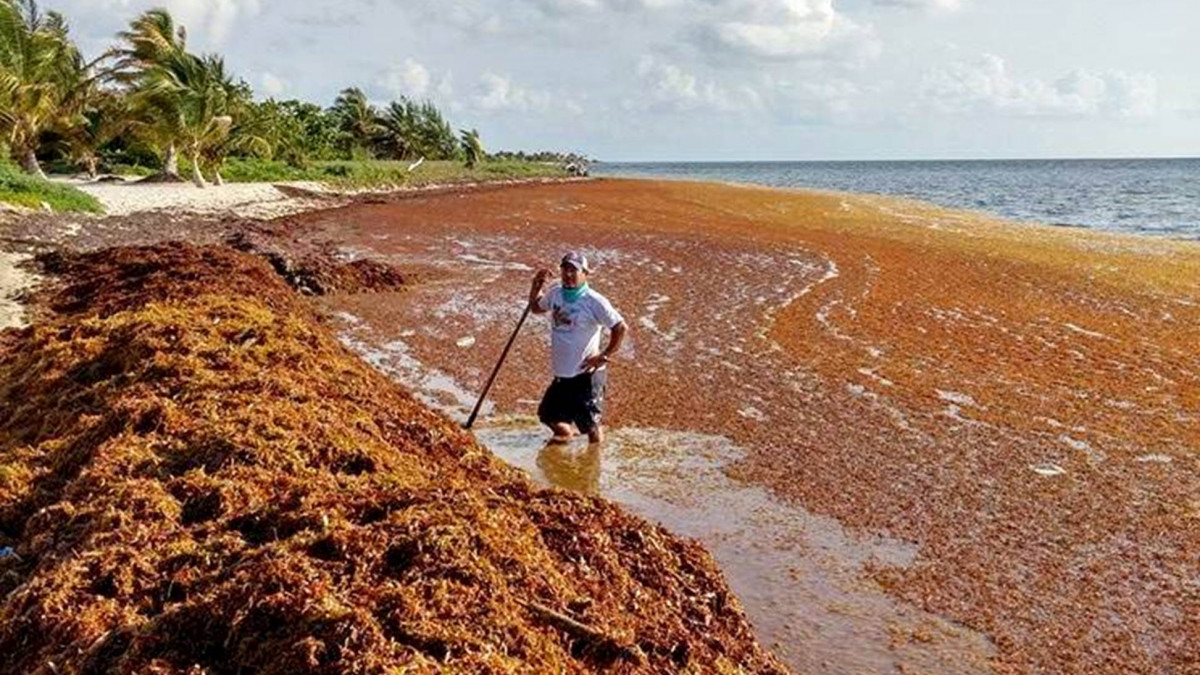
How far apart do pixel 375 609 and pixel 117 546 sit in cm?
144

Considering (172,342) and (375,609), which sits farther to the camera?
(172,342)

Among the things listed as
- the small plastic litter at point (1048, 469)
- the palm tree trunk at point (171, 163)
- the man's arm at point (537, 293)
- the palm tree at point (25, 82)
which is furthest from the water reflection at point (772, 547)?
the palm tree trunk at point (171, 163)

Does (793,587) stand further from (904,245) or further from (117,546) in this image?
(904,245)

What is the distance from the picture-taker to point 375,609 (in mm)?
3568

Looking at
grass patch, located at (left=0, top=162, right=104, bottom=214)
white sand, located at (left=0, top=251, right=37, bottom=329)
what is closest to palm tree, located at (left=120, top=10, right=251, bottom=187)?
grass patch, located at (left=0, top=162, right=104, bottom=214)

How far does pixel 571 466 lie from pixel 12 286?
361 inches

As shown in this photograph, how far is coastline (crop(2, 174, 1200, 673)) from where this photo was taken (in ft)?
20.5

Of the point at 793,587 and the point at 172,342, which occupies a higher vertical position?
the point at 172,342

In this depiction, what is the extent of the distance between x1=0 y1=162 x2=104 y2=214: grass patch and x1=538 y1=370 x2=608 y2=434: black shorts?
1706 cm

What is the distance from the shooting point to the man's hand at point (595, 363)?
26.7 feet

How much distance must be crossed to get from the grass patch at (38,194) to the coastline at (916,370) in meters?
4.86

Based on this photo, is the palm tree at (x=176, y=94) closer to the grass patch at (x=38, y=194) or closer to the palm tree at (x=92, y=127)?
the palm tree at (x=92, y=127)

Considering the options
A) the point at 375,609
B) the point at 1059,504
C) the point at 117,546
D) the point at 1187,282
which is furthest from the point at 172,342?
the point at 1187,282

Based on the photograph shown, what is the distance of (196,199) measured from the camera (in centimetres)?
2994
